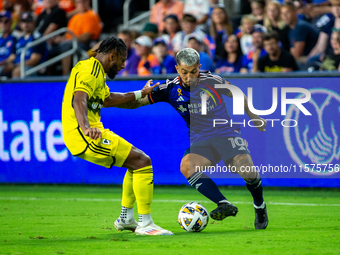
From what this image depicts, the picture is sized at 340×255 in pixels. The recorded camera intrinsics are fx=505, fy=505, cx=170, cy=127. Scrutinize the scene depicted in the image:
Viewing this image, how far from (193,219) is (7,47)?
10.00 metres

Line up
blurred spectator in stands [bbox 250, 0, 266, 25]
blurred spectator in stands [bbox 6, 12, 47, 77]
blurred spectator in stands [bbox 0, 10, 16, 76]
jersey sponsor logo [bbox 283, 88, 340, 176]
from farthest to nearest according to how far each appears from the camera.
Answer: blurred spectator in stands [bbox 0, 10, 16, 76]
blurred spectator in stands [bbox 6, 12, 47, 77]
blurred spectator in stands [bbox 250, 0, 266, 25]
jersey sponsor logo [bbox 283, 88, 340, 176]

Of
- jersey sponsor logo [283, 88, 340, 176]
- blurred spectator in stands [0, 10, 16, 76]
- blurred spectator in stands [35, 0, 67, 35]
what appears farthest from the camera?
blurred spectator in stands [0, 10, 16, 76]

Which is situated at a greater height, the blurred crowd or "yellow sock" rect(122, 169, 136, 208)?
the blurred crowd

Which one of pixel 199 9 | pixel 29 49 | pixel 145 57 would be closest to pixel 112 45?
pixel 145 57

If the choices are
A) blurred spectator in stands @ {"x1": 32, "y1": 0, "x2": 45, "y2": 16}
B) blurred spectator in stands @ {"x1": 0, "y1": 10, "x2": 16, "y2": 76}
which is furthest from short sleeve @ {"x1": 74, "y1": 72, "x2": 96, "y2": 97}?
blurred spectator in stands @ {"x1": 32, "y1": 0, "x2": 45, "y2": 16}

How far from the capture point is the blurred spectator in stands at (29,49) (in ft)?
40.8

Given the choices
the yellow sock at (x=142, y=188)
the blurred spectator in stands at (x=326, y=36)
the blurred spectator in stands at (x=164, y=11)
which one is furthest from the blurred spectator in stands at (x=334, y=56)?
the yellow sock at (x=142, y=188)

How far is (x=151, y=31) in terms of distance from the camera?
1247 cm

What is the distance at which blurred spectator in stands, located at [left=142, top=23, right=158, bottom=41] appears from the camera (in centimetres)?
1239

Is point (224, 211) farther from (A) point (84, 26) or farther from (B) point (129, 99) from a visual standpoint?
(A) point (84, 26)

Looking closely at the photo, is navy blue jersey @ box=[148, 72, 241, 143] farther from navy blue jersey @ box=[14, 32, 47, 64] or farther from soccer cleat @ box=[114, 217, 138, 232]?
navy blue jersey @ box=[14, 32, 47, 64]

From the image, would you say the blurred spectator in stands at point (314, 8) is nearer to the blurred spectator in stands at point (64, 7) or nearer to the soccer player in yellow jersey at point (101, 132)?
the blurred spectator in stands at point (64, 7)

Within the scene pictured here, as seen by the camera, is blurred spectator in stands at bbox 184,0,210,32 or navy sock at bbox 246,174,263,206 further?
blurred spectator in stands at bbox 184,0,210,32

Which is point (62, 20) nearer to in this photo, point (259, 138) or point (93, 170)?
point (93, 170)
